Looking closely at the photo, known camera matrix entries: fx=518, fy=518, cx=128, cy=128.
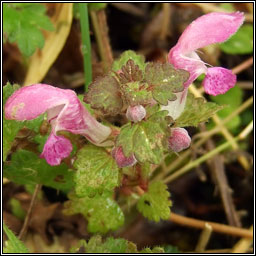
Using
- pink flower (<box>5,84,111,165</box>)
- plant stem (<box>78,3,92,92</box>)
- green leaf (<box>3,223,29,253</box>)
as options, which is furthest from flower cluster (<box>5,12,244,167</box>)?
plant stem (<box>78,3,92,92</box>)

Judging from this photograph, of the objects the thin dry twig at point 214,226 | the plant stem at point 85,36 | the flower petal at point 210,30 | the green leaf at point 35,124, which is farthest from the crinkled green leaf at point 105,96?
the thin dry twig at point 214,226

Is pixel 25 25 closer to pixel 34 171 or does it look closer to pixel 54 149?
pixel 34 171

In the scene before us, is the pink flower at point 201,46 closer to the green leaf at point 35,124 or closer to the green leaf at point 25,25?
the green leaf at point 35,124

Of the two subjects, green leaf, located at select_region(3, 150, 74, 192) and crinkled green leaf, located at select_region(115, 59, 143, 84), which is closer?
crinkled green leaf, located at select_region(115, 59, 143, 84)

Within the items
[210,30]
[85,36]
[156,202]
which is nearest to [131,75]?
[210,30]

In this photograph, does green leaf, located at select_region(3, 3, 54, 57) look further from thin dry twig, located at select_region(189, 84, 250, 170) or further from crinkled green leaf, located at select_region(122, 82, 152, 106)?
crinkled green leaf, located at select_region(122, 82, 152, 106)

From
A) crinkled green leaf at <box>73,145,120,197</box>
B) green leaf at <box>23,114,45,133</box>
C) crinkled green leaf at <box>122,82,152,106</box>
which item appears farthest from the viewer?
green leaf at <box>23,114,45,133</box>
